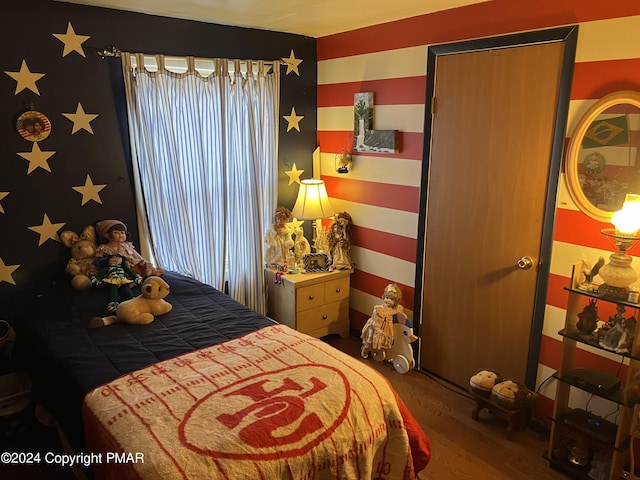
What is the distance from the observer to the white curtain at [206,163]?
2920 mm


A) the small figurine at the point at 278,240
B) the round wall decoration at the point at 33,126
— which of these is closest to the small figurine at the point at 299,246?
the small figurine at the point at 278,240

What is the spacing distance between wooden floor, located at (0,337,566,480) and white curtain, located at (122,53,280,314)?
4.12ft

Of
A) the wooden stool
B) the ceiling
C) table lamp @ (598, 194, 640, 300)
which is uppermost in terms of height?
the ceiling

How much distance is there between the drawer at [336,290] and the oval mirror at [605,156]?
68.0 inches

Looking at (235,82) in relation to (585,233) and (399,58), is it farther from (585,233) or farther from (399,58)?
(585,233)

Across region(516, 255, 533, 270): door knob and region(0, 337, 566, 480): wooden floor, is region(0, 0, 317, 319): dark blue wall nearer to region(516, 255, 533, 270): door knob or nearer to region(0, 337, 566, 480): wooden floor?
region(0, 337, 566, 480): wooden floor

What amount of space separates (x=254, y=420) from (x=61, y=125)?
2.11 meters

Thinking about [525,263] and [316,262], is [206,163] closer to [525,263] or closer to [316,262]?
[316,262]

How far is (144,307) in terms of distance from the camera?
2.40m

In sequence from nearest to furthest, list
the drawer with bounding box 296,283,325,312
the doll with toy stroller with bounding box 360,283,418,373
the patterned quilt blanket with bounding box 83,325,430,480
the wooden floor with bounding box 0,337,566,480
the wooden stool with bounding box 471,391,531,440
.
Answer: the patterned quilt blanket with bounding box 83,325,430,480 < the wooden floor with bounding box 0,337,566,480 < the wooden stool with bounding box 471,391,531,440 < the doll with toy stroller with bounding box 360,283,418,373 < the drawer with bounding box 296,283,325,312

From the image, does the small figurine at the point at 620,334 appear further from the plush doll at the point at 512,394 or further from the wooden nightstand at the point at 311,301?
the wooden nightstand at the point at 311,301

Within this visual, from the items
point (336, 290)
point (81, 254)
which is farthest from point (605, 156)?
point (81, 254)

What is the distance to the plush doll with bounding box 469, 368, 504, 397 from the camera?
262 centimetres

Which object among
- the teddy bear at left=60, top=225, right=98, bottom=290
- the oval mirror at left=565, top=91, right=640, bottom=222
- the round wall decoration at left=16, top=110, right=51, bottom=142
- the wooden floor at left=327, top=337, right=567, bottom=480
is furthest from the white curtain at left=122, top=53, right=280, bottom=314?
the oval mirror at left=565, top=91, right=640, bottom=222
